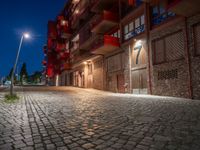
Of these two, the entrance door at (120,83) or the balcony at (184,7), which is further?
the entrance door at (120,83)

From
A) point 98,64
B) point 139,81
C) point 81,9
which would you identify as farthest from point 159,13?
point 81,9

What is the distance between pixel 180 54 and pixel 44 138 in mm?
12297

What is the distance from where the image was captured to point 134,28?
62.3 feet

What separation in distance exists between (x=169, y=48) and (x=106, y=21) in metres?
9.46

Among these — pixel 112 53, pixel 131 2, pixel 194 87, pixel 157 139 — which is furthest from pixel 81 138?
pixel 112 53

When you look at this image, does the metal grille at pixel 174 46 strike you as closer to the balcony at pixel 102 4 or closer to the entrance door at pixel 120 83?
the entrance door at pixel 120 83

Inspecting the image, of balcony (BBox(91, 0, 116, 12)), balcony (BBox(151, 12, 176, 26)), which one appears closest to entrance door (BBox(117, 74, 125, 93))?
balcony (BBox(151, 12, 176, 26))

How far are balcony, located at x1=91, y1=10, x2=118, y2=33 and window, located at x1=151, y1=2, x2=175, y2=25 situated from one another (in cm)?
592

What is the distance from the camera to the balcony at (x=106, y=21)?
20770 mm

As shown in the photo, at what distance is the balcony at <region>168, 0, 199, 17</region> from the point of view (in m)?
11.2

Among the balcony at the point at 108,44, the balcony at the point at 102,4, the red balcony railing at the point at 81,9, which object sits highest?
the red balcony railing at the point at 81,9

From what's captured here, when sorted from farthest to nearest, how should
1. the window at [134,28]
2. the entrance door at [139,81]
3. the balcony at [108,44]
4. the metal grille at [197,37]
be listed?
the balcony at [108,44] → the window at [134,28] → the entrance door at [139,81] → the metal grille at [197,37]

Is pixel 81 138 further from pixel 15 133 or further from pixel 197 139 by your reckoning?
pixel 197 139

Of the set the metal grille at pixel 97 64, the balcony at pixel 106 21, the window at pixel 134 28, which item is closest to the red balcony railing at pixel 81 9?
the balcony at pixel 106 21
